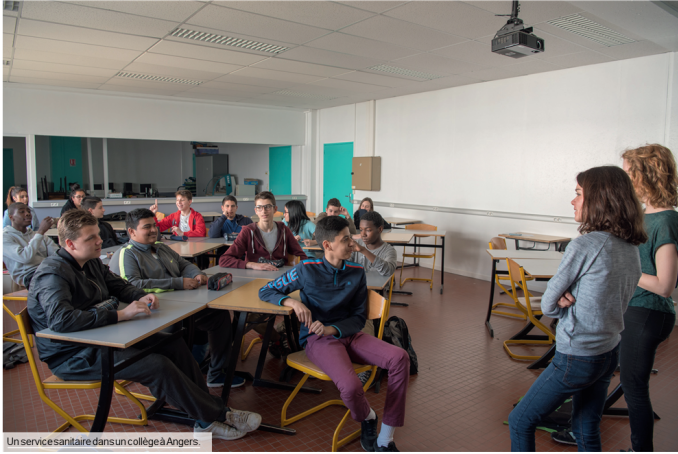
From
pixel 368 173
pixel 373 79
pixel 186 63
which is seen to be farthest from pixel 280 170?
pixel 186 63

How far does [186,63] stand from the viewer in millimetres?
5605

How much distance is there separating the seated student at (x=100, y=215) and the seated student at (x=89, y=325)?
2692 millimetres

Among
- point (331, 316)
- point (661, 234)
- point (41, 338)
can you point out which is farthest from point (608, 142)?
point (41, 338)

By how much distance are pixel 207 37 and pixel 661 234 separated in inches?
166

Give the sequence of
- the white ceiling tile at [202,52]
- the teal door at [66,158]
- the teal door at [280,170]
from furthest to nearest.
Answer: the teal door at [280,170], the teal door at [66,158], the white ceiling tile at [202,52]

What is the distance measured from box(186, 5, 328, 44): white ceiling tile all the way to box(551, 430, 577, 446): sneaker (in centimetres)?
377

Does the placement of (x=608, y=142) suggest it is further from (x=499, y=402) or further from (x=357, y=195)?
(x=357, y=195)

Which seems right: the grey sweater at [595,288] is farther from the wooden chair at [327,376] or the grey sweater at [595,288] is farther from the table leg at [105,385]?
the table leg at [105,385]

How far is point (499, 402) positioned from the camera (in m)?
3.02

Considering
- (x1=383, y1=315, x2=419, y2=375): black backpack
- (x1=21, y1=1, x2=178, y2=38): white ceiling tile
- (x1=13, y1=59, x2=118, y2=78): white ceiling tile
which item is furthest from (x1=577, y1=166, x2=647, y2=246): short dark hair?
(x1=13, y1=59, x2=118, y2=78): white ceiling tile

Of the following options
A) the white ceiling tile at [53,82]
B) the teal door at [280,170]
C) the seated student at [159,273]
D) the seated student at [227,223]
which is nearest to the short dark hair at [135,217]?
the seated student at [159,273]

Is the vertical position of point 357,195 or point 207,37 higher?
point 207,37

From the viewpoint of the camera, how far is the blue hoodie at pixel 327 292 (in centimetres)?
257

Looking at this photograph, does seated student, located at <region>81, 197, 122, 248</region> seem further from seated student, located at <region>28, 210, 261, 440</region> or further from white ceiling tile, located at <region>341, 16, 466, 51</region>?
white ceiling tile, located at <region>341, 16, 466, 51</region>
